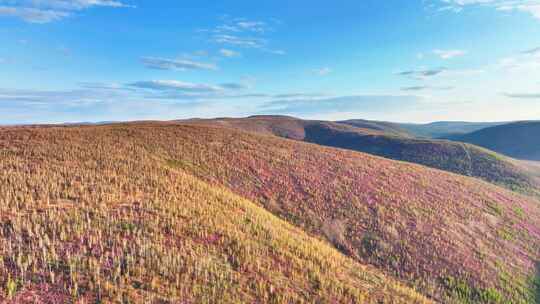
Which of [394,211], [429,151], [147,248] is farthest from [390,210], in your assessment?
[429,151]

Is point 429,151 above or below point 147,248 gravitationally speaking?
below

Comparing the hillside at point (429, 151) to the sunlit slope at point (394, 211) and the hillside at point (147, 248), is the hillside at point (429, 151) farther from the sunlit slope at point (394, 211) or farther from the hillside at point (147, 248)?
the hillside at point (147, 248)

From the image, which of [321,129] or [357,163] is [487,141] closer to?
[321,129]

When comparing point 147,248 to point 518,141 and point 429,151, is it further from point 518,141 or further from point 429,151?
point 518,141

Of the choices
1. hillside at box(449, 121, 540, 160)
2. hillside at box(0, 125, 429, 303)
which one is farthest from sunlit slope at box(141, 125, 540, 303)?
hillside at box(449, 121, 540, 160)

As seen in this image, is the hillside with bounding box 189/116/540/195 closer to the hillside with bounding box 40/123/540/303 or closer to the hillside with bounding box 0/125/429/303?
the hillside with bounding box 40/123/540/303
